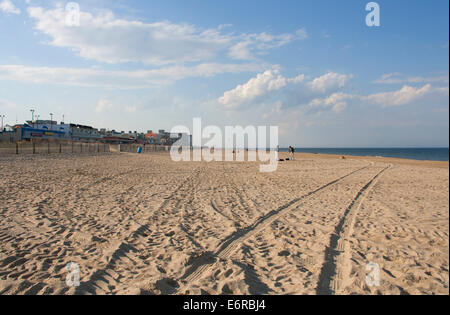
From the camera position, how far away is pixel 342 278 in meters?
3.48

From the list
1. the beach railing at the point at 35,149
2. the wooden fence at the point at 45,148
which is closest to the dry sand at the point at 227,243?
the beach railing at the point at 35,149

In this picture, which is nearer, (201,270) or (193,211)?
(201,270)

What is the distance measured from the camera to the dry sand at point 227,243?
130 inches

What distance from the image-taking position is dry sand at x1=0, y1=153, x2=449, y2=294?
10.8 ft

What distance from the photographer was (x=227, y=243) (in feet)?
16.0
